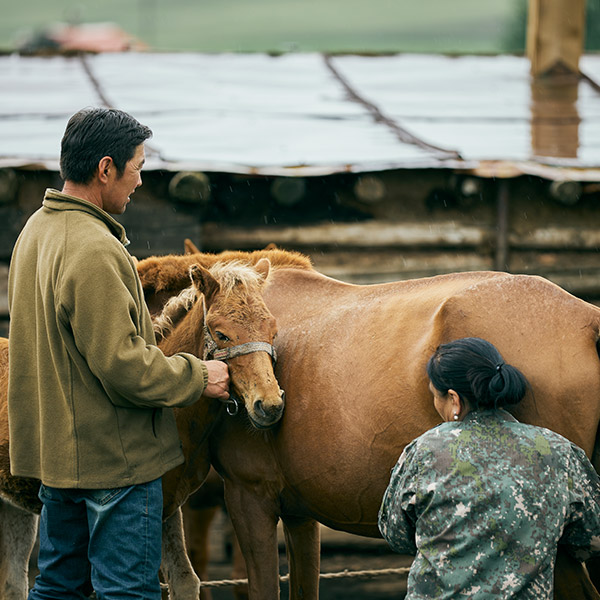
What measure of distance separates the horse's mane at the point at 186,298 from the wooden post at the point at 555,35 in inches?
249

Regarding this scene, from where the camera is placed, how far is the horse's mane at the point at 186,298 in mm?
3141

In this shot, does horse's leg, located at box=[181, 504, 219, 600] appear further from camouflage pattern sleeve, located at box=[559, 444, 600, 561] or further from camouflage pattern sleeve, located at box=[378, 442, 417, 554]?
A: camouflage pattern sleeve, located at box=[559, 444, 600, 561]

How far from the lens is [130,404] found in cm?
260

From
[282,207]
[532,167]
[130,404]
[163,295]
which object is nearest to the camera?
[130,404]

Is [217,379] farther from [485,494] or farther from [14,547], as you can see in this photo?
[14,547]

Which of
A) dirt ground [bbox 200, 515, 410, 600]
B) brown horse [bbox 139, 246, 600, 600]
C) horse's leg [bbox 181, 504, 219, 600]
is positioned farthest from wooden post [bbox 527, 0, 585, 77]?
horse's leg [bbox 181, 504, 219, 600]

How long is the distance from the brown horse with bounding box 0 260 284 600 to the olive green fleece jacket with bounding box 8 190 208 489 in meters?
0.32

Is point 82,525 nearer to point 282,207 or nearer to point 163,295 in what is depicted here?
point 163,295

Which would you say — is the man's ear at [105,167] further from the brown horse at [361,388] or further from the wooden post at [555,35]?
the wooden post at [555,35]

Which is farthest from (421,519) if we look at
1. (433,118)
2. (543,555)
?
(433,118)

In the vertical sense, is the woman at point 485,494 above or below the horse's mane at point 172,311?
below

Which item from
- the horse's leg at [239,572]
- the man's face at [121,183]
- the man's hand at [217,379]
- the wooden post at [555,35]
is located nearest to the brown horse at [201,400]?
the man's hand at [217,379]

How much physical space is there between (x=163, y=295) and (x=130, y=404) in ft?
3.43

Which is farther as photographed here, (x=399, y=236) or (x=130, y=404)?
(x=399, y=236)
